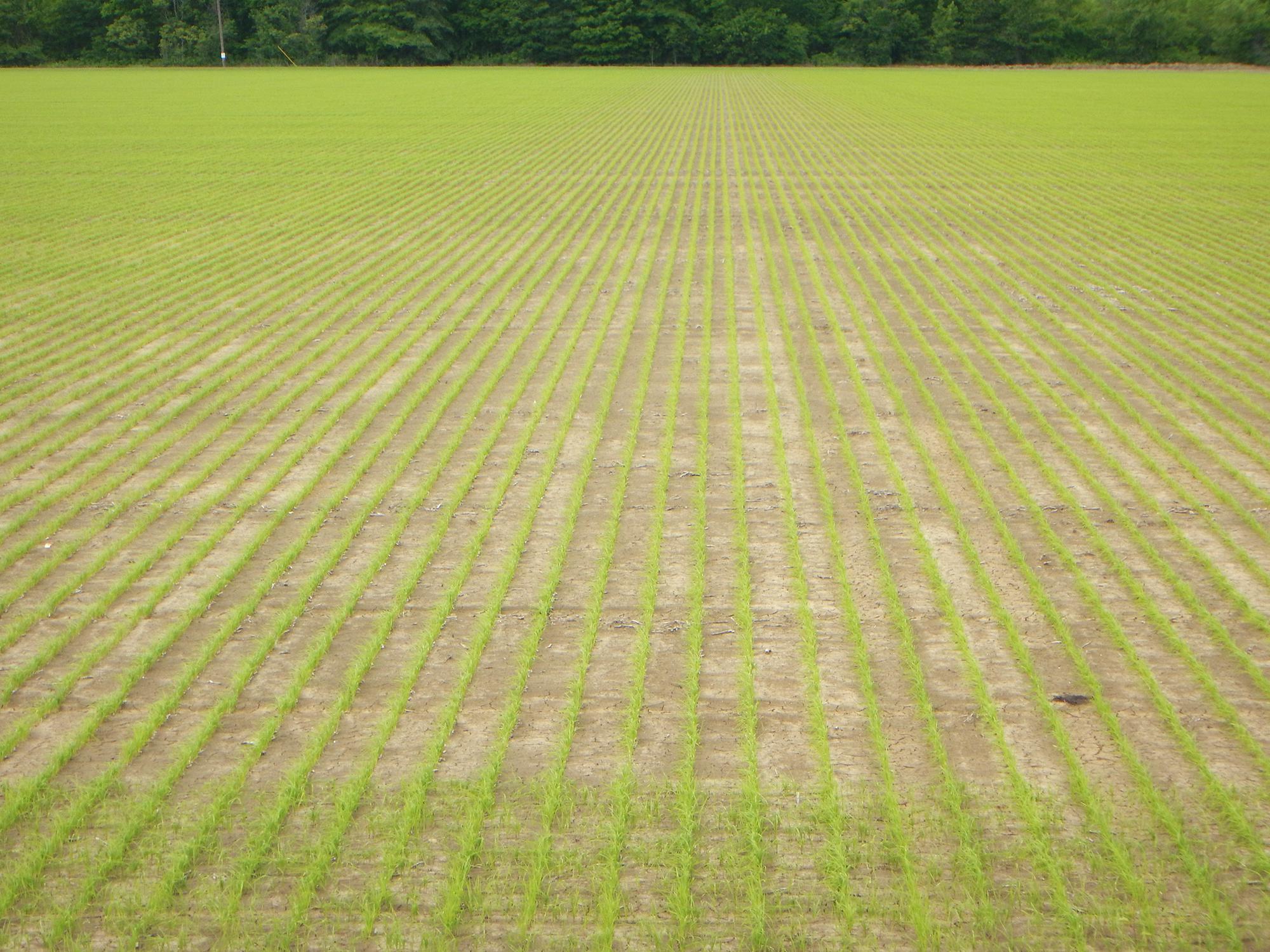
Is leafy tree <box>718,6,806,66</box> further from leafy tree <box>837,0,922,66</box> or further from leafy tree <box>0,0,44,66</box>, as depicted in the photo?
leafy tree <box>0,0,44,66</box>

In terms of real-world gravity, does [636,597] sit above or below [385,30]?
below

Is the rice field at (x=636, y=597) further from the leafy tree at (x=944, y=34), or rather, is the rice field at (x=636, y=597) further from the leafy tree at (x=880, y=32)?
the leafy tree at (x=880, y=32)

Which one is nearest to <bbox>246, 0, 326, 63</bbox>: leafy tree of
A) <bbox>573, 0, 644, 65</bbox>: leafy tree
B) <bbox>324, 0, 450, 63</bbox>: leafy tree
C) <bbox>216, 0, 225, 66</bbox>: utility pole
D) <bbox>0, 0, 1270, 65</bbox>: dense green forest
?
<bbox>0, 0, 1270, 65</bbox>: dense green forest

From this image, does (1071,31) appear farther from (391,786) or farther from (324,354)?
(391,786)

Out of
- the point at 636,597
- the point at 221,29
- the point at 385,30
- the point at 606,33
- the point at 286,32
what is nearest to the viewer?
the point at 636,597

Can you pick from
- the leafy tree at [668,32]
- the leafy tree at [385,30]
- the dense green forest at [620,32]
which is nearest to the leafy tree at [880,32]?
the dense green forest at [620,32]

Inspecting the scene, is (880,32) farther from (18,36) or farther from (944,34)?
(18,36)

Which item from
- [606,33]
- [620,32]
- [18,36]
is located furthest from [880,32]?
[18,36]

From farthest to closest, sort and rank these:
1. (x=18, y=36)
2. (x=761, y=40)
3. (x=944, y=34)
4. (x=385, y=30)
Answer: (x=761, y=40) → (x=385, y=30) → (x=944, y=34) → (x=18, y=36)
